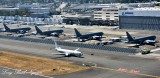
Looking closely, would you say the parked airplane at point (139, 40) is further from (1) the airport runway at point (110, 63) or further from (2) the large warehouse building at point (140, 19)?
(2) the large warehouse building at point (140, 19)

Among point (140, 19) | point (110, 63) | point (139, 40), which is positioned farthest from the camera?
point (140, 19)

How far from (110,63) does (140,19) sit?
82.1 metres

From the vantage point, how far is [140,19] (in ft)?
541

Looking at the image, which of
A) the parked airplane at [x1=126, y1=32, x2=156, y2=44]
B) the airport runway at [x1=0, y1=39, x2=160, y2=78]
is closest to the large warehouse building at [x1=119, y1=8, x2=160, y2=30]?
the parked airplane at [x1=126, y1=32, x2=156, y2=44]

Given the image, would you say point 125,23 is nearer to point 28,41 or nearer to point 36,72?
point 28,41

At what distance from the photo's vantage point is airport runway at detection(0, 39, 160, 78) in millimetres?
74875

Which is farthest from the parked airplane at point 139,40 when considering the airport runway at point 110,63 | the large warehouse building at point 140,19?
the large warehouse building at point 140,19

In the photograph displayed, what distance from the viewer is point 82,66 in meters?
85.4

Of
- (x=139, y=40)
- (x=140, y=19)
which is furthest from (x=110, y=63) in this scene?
(x=140, y=19)

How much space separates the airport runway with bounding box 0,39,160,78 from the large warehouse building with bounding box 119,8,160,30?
190 ft

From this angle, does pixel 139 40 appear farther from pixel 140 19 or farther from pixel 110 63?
pixel 140 19

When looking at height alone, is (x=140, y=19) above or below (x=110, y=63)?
above

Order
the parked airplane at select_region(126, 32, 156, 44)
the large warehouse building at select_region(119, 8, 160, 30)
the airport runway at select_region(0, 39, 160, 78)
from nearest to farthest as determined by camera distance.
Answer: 1. the airport runway at select_region(0, 39, 160, 78)
2. the parked airplane at select_region(126, 32, 156, 44)
3. the large warehouse building at select_region(119, 8, 160, 30)

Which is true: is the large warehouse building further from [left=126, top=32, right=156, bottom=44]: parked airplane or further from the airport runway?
the airport runway
